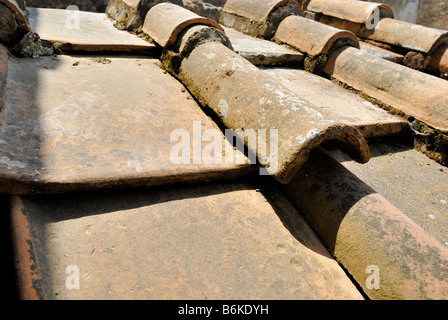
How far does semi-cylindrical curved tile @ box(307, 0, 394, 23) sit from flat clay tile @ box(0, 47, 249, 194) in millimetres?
4756

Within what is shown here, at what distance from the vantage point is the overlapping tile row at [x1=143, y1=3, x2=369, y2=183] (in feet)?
5.18

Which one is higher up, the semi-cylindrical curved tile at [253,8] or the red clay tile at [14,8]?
the semi-cylindrical curved tile at [253,8]

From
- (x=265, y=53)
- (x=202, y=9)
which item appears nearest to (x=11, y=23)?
(x=265, y=53)

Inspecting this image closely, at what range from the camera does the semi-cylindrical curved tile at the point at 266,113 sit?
1.58 meters

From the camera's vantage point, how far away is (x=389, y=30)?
17.7 feet

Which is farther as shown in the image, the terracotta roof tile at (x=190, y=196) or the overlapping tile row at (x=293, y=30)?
the overlapping tile row at (x=293, y=30)

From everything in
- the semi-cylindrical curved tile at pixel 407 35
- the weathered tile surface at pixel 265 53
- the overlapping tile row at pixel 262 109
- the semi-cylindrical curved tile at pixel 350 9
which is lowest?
the overlapping tile row at pixel 262 109

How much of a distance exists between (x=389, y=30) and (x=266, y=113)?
15.9 feet

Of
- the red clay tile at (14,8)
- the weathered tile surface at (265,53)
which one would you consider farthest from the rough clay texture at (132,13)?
the red clay tile at (14,8)

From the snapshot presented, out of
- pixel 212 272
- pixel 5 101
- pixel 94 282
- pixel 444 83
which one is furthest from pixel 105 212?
pixel 444 83

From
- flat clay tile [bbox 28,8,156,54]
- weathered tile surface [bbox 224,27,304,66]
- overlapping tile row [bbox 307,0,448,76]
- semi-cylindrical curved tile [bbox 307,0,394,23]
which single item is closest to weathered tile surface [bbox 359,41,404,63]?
overlapping tile row [bbox 307,0,448,76]

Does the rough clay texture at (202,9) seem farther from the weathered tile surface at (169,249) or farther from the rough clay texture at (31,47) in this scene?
the weathered tile surface at (169,249)

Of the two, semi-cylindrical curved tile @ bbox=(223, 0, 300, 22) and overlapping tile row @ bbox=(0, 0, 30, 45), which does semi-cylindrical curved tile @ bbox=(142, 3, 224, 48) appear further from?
semi-cylindrical curved tile @ bbox=(223, 0, 300, 22)
